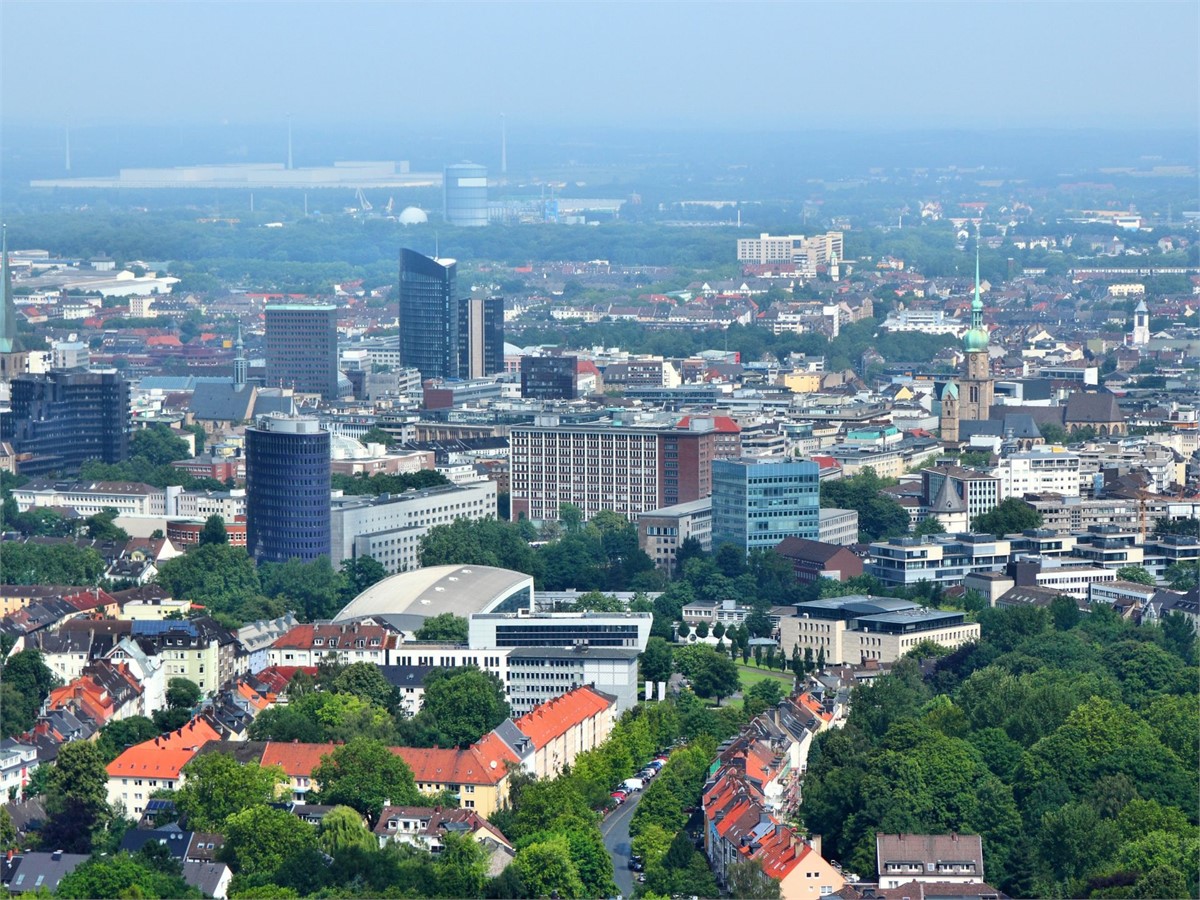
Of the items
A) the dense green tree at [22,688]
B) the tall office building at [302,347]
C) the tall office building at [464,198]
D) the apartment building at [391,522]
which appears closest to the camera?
the dense green tree at [22,688]

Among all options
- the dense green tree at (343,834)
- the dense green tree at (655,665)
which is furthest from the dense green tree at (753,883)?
the dense green tree at (655,665)

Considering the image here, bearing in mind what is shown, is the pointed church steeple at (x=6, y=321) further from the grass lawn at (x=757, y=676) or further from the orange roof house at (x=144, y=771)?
the orange roof house at (x=144, y=771)

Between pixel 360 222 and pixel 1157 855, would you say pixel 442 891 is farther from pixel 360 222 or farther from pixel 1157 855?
pixel 360 222

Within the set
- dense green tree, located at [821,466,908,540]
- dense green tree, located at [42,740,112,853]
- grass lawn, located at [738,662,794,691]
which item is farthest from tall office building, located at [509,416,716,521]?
dense green tree, located at [42,740,112,853]

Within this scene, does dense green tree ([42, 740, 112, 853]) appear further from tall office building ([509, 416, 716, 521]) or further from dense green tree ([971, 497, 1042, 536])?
tall office building ([509, 416, 716, 521])

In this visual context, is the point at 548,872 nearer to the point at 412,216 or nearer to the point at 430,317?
the point at 430,317

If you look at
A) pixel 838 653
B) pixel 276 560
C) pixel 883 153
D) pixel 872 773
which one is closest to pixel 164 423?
pixel 276 560
